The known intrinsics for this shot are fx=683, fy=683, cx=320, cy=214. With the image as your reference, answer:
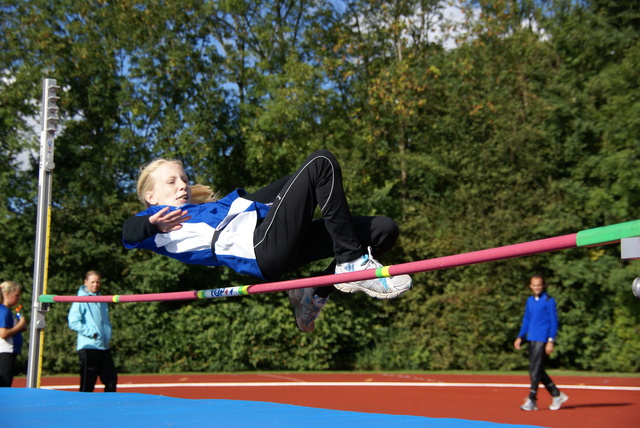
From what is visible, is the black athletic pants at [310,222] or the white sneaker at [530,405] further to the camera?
the white sneaker at [530,405]

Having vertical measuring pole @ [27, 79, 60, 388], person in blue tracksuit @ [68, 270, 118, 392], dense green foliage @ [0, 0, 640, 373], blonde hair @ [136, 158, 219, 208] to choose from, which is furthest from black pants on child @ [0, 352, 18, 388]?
dense green foliage @ [0, 0, 640, 373]

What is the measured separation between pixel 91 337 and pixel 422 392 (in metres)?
5.01

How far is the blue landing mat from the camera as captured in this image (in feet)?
8.89

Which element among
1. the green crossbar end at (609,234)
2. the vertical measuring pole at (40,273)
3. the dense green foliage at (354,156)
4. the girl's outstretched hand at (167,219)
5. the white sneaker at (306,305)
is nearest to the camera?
the green crossbar end at (609,234)

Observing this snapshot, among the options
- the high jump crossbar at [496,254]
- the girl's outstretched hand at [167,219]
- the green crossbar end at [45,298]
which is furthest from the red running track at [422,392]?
the girl's outstretched hand at [167,219]

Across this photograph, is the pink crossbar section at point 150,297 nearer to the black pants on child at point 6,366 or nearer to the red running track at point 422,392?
the black pants on child at point 6,366

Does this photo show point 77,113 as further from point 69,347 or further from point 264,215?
point 264,215

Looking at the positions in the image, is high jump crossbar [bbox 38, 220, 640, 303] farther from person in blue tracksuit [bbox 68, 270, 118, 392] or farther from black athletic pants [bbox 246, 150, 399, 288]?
person in blue tracksuit [bbox 68, 270, 118, 392]

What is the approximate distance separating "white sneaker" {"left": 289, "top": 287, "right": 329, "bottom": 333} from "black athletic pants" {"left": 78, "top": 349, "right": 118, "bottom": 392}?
124 inches

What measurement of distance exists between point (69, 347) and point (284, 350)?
3.85 metres

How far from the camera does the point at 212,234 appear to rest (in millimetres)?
3311

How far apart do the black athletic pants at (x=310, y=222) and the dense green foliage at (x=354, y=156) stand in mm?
9556

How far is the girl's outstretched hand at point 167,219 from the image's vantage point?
317 centimetres

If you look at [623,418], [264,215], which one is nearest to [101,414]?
Answer: [264,215]
